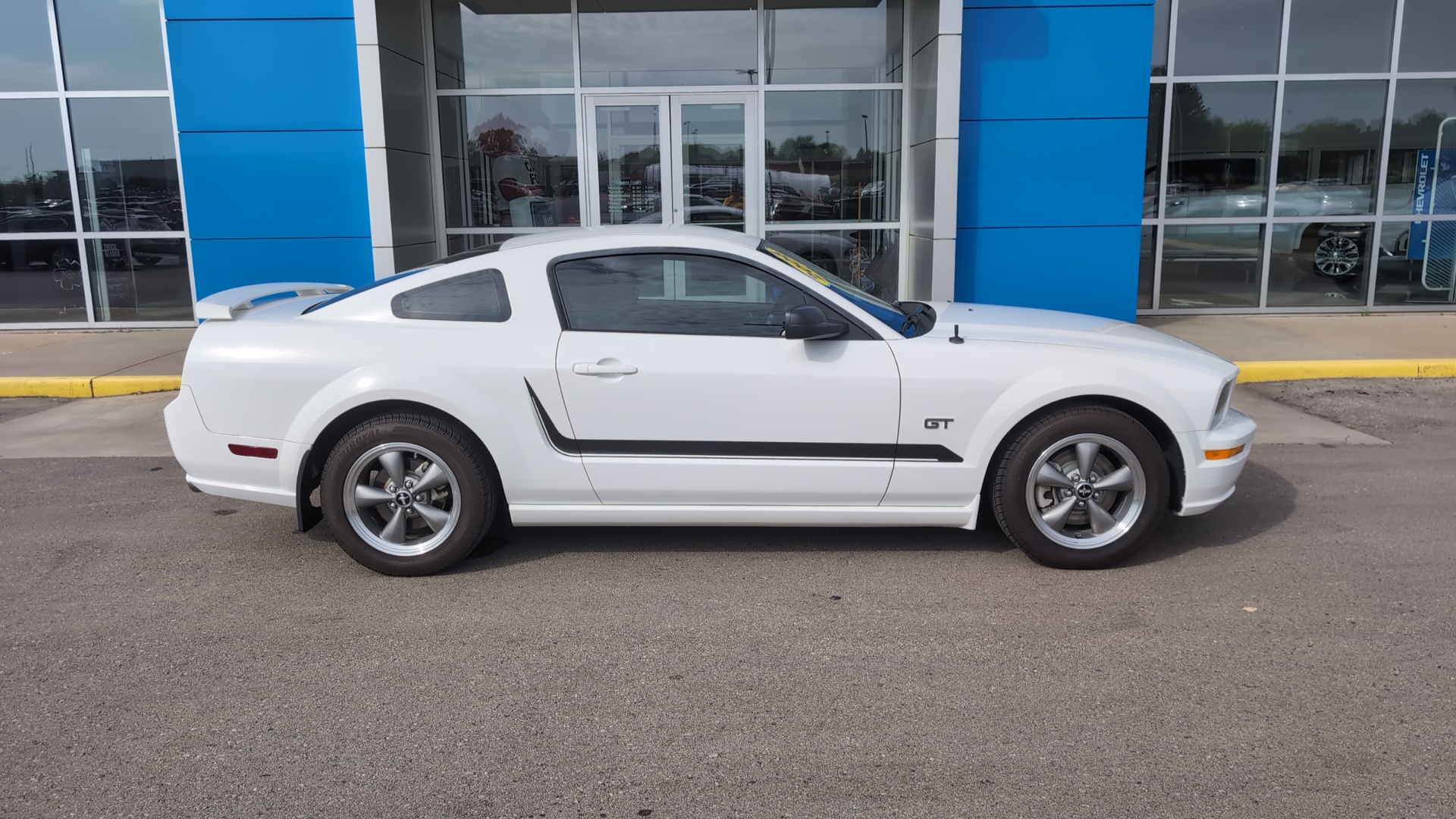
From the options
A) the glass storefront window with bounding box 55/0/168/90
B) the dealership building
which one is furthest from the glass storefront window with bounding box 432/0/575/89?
the glass storefront window with bounding box 55/0/168/90

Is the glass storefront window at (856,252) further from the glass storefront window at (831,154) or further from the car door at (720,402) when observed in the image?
the car door at (720,402)

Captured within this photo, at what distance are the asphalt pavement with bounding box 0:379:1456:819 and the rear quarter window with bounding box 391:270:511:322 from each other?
1.16m

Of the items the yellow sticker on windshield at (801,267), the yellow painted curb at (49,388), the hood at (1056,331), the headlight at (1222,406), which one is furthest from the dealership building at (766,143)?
the headlight at (1222,406)


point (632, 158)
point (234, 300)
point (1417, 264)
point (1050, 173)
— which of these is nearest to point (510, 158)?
point (632, 158)

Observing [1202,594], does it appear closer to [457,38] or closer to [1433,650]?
[1433,650]

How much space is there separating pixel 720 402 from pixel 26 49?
1213 cm

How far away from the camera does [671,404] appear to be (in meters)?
4.72

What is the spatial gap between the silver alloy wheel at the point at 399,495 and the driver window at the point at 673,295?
0.91 meters

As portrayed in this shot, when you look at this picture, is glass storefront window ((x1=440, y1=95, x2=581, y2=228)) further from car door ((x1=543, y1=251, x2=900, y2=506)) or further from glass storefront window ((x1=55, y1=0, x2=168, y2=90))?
car door ((x1=543, y1=251, x2=900, y2=506))

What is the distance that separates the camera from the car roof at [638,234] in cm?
507

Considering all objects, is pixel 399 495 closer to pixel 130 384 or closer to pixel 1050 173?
pixel 130 384

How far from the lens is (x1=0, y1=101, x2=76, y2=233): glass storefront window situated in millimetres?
12727

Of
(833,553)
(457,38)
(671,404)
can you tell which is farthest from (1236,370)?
(457,38)

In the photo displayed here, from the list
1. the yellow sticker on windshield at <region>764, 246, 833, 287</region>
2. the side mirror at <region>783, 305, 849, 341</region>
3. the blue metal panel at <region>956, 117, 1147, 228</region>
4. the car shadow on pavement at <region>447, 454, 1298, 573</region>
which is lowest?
the car shadow on pavement at <region>447, 454, 1298, 573</region>
